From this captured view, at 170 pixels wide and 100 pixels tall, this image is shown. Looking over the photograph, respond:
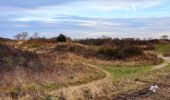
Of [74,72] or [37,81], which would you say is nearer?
[37,81]

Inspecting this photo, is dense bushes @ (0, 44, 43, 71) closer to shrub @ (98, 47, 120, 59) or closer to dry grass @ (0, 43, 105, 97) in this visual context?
dry grass @ (0, 43, 105, 97)

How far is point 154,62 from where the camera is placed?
41.8m

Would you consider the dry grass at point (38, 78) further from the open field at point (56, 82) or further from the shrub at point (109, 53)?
the shrub at point (109, 53)

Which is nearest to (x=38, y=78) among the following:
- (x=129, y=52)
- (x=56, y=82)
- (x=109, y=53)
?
(x=56, y=82)

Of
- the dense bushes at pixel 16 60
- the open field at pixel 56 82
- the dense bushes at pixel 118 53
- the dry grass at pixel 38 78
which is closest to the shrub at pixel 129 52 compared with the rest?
the dense bushes at pixel 118 53

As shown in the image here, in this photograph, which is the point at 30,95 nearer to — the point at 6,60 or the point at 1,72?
the point at 1,72

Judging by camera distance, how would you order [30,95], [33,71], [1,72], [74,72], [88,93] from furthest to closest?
[74,72], [33,71], [1,72], [88,93], [30,95]

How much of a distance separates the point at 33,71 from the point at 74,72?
2.90 meters

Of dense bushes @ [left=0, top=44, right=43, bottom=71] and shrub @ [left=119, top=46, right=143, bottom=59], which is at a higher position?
dense bushes @ [left=0, top=44, right=43, bottom=71]

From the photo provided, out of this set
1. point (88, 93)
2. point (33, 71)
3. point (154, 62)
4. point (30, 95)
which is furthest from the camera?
point (154, 62)

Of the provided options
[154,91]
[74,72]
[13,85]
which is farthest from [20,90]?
[74,72]

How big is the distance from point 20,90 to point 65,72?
709cm

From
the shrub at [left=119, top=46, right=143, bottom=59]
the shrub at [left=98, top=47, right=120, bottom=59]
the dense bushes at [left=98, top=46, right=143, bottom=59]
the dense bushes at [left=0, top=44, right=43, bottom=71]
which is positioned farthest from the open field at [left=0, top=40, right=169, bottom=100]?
the shrub at [left=119, top=46, right=143, bottom=59]

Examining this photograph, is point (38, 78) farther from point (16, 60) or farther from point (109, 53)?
point (109, 53)
